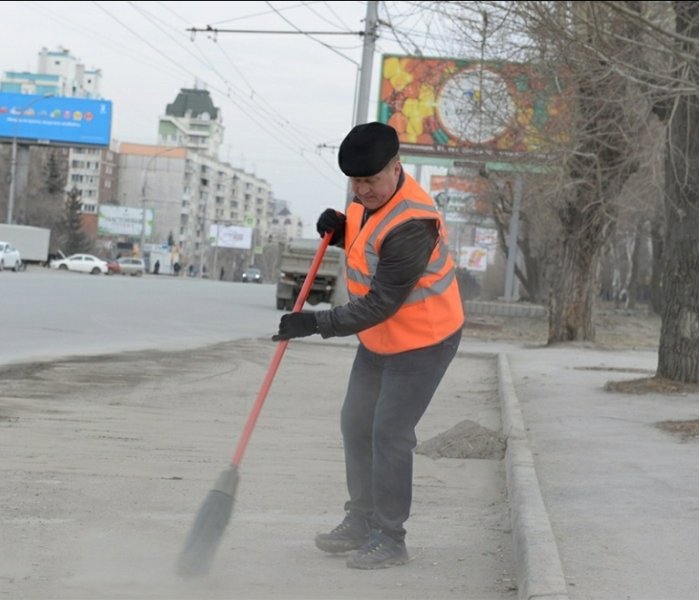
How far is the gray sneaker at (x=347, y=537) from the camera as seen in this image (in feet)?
17.3

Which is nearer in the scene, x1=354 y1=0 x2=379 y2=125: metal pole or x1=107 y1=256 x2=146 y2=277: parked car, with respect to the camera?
x1=354 y1=0 x2=379 y2=125: metal pole

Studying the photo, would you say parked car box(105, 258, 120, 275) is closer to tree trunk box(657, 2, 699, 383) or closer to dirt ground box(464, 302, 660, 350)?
dirt ground box(464, 302, 660, 350)

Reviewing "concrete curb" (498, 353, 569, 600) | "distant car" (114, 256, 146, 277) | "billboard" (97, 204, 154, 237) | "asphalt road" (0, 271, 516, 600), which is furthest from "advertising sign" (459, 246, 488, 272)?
"concrete curb" (498, 353, 569, 600)

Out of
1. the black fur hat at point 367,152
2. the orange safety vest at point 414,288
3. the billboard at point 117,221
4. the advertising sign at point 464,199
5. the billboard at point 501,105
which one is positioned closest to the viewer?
the black fur hat at point 367,152

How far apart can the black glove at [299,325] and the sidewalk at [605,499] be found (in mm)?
1183

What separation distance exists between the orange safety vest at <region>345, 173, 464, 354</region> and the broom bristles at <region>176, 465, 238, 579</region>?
0.80m

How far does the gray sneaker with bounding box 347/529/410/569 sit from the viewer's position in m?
5.08

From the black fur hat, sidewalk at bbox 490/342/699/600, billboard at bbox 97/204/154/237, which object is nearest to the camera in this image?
sidewalk at bbox 490/342/699/600

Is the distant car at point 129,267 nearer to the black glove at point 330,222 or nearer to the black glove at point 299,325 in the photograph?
the black glove at point 330,222

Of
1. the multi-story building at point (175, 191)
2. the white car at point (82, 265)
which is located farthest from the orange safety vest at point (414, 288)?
the multi-story building at point (175, 191)

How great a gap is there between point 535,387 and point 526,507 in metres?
7.89

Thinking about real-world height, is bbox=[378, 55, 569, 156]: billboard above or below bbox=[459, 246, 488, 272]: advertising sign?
above

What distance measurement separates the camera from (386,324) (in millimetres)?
5117

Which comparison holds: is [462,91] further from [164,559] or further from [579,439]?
[164,559]
